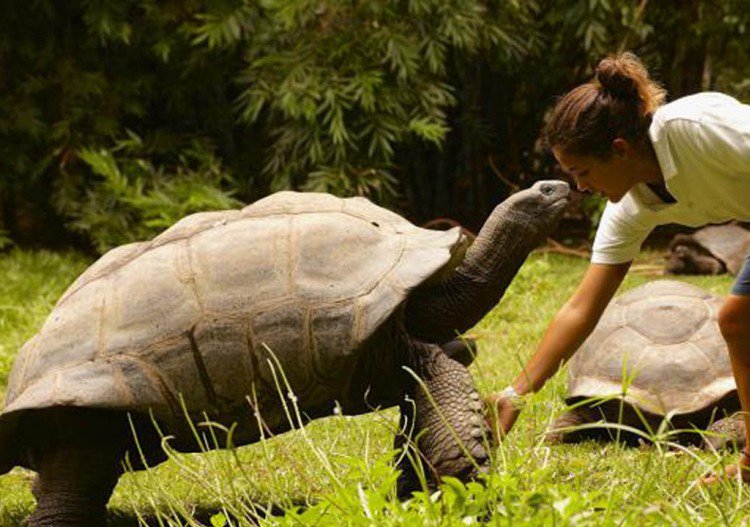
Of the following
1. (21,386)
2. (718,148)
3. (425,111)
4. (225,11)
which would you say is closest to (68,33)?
(225,11)

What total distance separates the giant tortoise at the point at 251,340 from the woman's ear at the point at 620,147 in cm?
34

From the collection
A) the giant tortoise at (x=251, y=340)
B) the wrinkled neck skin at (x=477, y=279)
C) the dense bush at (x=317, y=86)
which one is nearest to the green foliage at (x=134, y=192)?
the dense bush at (x=317, y=86)

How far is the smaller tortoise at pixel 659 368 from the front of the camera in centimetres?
352

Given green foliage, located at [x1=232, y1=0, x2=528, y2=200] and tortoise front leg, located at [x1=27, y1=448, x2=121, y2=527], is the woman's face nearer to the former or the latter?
tortoise front leg, located at [x1=27, y1=448, x2=121, y2=527]

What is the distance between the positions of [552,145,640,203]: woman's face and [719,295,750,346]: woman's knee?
49 cm

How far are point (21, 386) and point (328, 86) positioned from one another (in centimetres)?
430

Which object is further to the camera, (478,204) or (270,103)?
(478,204)

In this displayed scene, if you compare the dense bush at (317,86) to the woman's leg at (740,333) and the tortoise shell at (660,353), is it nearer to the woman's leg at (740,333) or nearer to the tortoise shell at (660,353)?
the tortoise shell at (660,353)

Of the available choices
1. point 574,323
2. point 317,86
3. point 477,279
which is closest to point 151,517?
point 477,279

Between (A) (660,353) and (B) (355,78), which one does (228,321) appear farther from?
(B) (355,78)

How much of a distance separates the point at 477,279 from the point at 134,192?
467cm

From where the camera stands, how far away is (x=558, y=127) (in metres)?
2.85

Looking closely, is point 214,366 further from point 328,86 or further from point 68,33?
point 68,33

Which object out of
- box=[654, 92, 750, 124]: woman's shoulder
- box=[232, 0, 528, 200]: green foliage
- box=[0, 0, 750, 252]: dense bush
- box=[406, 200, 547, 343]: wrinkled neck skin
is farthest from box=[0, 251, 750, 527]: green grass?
box=[232, 0, 528, 200]: green foliage
